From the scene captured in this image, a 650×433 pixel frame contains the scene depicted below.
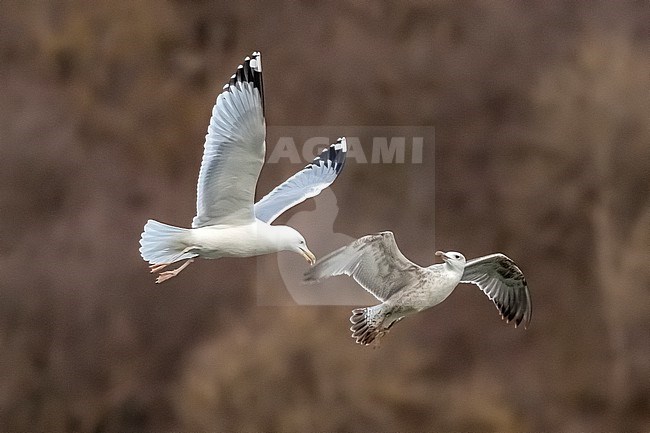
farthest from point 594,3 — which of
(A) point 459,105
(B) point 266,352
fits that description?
(B) point 266,352

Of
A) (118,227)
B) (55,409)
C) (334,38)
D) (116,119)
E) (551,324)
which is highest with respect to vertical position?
(334,38)

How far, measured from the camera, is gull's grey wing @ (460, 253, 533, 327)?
3174 millimetres

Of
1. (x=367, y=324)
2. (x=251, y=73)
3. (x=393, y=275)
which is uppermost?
(x=251, y=73)

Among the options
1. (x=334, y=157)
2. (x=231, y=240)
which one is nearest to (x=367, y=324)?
(x=231, y=240)

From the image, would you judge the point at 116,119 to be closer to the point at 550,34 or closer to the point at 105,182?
the point at 105,182

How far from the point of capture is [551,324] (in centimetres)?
495

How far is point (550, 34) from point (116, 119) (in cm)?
204

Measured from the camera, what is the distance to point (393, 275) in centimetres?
304

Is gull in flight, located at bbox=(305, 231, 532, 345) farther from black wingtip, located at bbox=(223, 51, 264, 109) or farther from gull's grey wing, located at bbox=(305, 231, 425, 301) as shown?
black wingtip, located at bbox=(223, 51, 264, 109)

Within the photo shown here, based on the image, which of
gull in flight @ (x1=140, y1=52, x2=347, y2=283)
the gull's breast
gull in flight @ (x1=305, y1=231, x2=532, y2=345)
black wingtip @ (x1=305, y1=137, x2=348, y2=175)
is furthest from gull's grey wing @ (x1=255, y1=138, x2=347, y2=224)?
gull in flight @ (x1=305, y1=231, x2=532, y2=345)

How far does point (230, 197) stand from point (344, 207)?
6.33ft

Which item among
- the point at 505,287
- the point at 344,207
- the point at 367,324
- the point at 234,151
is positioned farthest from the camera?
the point at 344,207

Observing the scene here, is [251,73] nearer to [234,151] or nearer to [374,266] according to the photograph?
[234,151]

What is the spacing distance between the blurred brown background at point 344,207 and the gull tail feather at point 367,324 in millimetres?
1797
